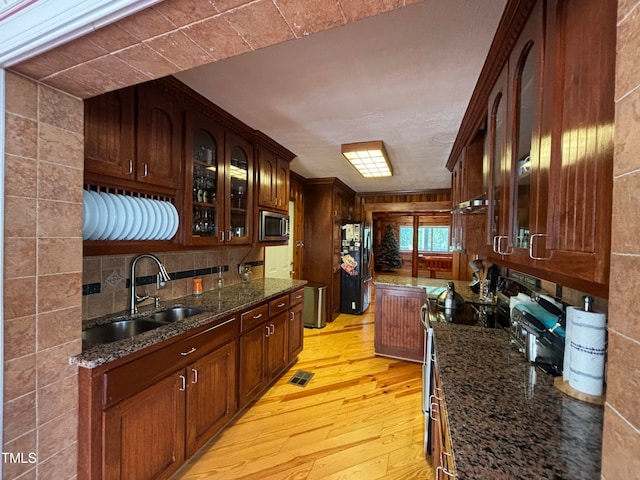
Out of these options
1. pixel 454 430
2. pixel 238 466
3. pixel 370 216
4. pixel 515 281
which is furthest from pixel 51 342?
pixel 370 216

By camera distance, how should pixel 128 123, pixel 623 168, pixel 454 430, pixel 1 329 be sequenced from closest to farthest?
pixel 623 168
pixel 454 430
pixel 1 329
pixel 128 123

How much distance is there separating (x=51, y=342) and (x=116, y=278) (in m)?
0.82

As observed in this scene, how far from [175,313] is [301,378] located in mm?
1518

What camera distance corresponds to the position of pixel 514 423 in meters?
0.92

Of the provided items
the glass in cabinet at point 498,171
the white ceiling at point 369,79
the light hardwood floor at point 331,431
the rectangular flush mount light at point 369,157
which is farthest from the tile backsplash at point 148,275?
the glass in cabinet at point 498,171

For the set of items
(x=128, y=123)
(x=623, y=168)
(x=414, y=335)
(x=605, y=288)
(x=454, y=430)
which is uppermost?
(x=128, y=123)

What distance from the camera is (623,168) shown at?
0.46 meters

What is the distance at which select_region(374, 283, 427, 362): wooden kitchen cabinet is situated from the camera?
3238 mm

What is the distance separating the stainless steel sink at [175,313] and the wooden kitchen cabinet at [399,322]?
2099mm

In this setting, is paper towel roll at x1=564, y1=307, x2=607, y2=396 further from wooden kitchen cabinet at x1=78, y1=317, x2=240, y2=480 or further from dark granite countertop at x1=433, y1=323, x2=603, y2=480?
wooden kitchen cabinet at x1=78, y1=317, x2=240, y2=480

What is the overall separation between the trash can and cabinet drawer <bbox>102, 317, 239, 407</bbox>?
2534 mm

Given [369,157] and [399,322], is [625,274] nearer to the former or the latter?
[369,157]

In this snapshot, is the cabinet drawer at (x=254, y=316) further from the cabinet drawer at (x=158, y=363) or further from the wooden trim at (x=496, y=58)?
the wooden trim at (x=496, y=58)

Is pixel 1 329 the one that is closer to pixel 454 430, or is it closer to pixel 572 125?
pixel 454 430
